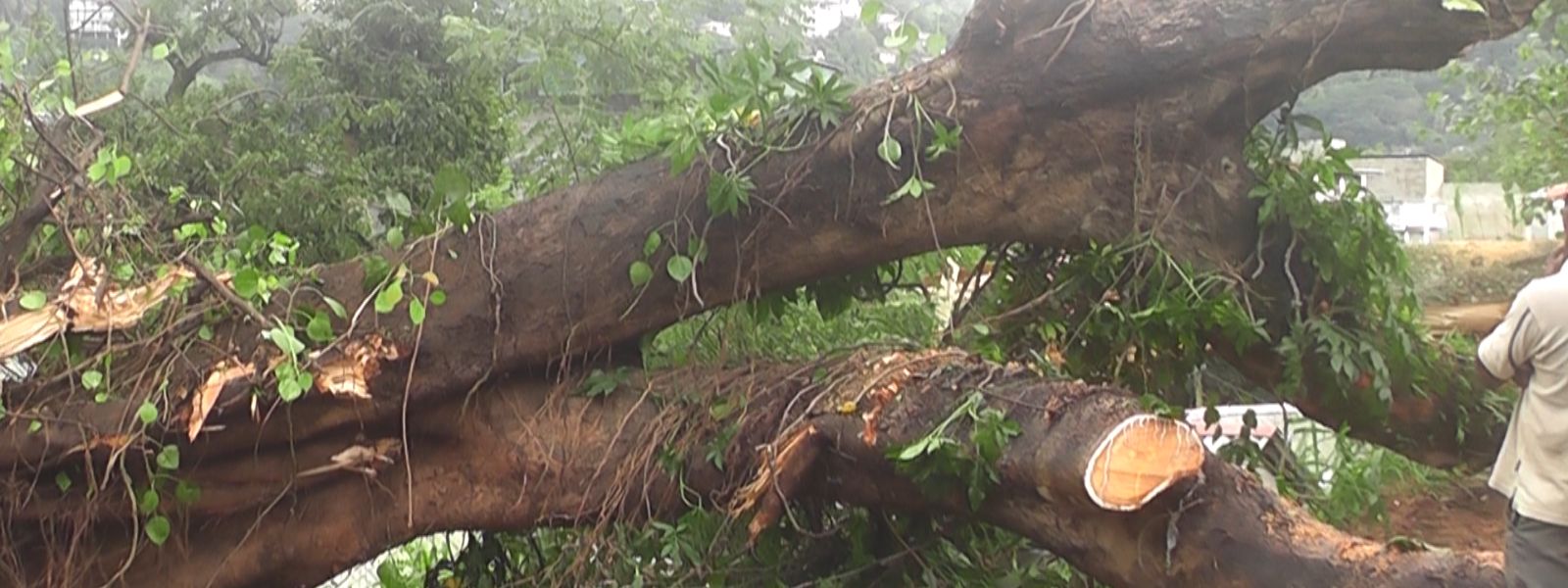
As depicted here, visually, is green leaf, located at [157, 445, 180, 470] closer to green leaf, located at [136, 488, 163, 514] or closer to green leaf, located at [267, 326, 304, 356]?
green leaf, located at [136, 488, 163, 514]

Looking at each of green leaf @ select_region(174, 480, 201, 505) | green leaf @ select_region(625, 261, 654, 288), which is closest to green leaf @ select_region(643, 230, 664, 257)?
green leaf @ select_region(625, 261, 654, 288)

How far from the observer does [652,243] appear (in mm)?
2682

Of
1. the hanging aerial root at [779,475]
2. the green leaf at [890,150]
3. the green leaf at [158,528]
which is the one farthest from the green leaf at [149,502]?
the green leaf at [890,150]

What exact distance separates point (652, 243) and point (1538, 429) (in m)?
1.69

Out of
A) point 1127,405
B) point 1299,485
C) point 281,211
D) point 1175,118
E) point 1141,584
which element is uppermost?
point 1175,118

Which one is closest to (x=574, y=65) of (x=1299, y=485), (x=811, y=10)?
(x=811, y=10)

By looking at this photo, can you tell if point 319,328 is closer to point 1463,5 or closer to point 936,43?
point 936,43

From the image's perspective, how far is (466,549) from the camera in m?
3.26

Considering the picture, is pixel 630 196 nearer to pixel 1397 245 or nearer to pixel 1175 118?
pixel 1175 118

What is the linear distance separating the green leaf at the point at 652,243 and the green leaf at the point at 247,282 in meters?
0.84

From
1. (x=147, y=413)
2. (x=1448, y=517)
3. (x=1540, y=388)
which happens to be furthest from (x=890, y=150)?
(x=1448, y=517)

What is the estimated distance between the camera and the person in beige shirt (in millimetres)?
1856

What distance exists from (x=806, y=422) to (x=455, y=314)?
34.2 inches

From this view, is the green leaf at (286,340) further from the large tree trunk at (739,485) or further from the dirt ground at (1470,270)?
the dirt ground at (1470,270)
